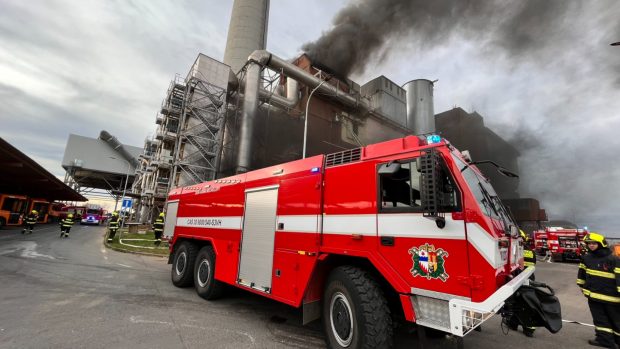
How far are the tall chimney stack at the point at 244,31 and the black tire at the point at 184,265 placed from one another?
1167 inches

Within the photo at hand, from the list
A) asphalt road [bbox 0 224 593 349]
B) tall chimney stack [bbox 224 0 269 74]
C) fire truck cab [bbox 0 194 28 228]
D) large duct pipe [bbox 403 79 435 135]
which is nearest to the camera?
asphalt road [bbox 0 224 593 349]

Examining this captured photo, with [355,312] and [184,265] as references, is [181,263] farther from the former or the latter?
[355,312]

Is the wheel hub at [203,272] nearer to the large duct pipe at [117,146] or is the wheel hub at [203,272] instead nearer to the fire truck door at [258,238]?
the fire truck door at [258,238]

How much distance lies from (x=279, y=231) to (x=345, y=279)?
57.6 inches

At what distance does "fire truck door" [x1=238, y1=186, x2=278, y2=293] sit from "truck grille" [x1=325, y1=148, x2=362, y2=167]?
1134 millimetres

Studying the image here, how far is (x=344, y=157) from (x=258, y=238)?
207 centimetres

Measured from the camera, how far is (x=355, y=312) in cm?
322

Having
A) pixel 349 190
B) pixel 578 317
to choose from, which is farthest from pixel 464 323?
pixel 578 317

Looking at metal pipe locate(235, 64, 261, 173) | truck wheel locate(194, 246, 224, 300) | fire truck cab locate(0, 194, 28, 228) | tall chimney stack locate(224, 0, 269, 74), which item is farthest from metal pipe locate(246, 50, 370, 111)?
fire truck cab locate(0, 194, 28, 228)

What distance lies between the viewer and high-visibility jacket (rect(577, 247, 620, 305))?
4438mm

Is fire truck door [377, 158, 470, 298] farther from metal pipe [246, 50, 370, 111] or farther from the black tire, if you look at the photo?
metal pipe [246, 50, 370, 111]

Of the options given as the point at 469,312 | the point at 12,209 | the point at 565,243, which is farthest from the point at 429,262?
the point at 12,209

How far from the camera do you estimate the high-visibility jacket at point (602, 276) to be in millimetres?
4438

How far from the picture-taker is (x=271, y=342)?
3953mm
